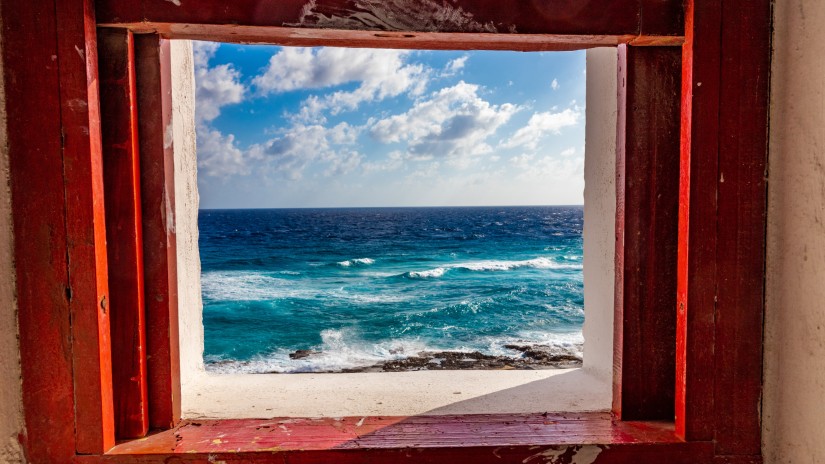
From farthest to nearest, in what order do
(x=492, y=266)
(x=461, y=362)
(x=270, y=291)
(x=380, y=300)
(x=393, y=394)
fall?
(x=492, y=266), (x=270, y=291), (x=380, y=300), (x=461, y=362), (x=393, y=394)

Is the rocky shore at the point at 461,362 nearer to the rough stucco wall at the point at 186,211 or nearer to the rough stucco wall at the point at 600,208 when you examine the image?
the rough stucco wall at the point at 600,208

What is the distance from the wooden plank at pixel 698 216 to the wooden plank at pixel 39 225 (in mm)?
2028

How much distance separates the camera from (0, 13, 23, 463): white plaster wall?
4.57 ft

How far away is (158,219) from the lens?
159 cm

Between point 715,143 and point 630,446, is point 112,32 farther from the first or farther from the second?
point 630,446

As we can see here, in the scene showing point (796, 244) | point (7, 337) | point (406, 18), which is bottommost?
point (7, 337)

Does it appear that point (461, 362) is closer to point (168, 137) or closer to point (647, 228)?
point (647, 228)

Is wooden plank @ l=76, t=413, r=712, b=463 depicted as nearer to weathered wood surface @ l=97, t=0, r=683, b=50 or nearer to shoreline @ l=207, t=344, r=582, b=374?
weathered wood surface @ l=97, t=0, r=683, b=50

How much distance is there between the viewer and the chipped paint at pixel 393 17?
150 cm

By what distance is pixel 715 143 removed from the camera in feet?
4.96

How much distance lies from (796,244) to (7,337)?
2.50 metres

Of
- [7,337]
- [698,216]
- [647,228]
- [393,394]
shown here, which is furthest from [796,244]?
[7,337]

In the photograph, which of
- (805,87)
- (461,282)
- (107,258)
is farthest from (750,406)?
(461,282)

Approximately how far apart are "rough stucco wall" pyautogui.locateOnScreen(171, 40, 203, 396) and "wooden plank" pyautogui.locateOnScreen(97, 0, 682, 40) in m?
0.62
